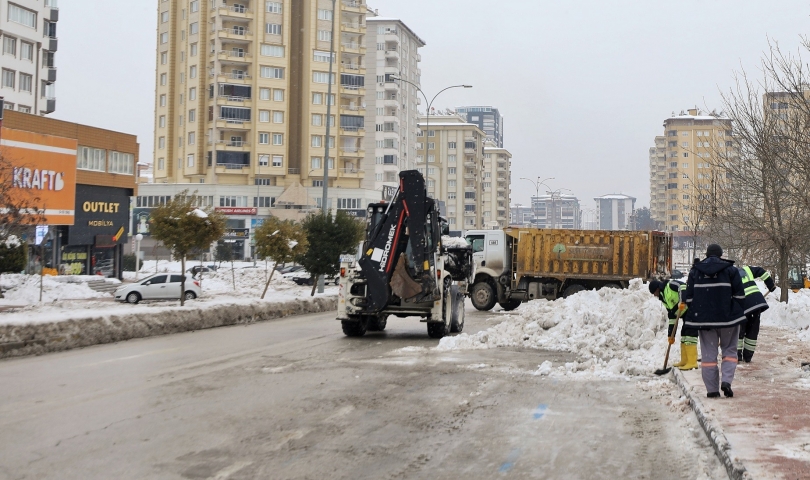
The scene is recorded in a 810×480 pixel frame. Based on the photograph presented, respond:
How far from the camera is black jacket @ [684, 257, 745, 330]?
31.6 ft

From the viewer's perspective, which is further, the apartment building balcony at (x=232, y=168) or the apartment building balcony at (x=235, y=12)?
the apartment building balcony at (x=232, y=168)

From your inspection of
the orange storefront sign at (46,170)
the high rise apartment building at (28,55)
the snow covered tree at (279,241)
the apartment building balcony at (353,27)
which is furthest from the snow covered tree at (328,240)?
the apartment building balcony at (353,27)

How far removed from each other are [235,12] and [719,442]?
84.5 metres

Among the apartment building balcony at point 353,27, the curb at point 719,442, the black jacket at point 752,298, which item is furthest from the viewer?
the apartment building balcony at point 353,27

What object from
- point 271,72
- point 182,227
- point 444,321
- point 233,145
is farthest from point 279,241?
point 271,72

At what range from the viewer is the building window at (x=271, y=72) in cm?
8750

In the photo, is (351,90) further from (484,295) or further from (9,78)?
(484,295)

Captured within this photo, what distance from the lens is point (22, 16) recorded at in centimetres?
6794

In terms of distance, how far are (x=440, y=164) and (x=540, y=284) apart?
116024 mm

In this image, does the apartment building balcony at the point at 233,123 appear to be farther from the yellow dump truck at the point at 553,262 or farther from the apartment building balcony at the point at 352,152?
the yellow dump truck at the point at 553,262

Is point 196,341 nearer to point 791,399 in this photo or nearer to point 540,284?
point 791,399

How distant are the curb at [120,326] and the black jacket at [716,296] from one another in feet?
38.1

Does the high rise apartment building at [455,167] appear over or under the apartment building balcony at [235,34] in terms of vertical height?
under

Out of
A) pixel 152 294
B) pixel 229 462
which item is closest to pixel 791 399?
pixel 229 462
